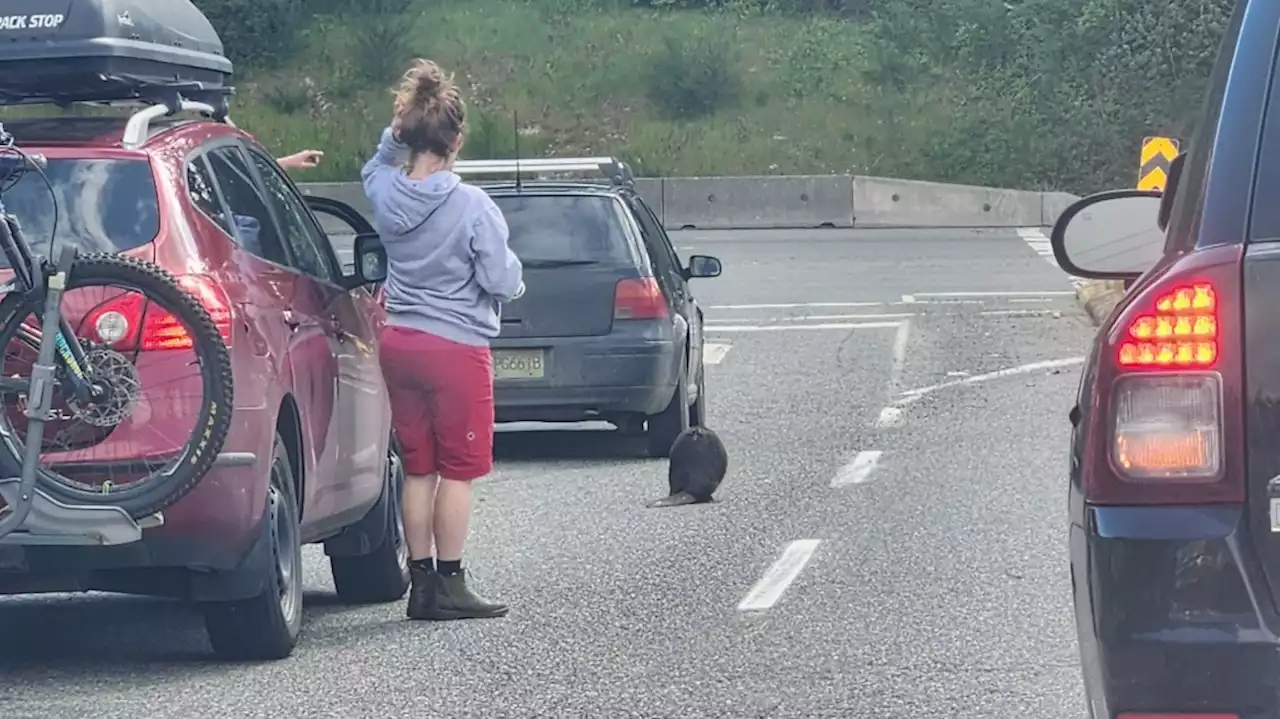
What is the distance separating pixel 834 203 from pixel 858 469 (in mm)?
24844

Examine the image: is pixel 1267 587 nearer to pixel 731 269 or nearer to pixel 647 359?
pixel 647 359

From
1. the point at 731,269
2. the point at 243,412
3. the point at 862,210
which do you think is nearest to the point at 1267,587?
the point at 243,412

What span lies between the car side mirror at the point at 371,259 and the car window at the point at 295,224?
14cm

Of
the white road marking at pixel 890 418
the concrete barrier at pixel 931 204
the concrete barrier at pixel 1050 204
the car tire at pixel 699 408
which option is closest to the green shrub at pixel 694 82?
the concrete barrier at pixel 931 204

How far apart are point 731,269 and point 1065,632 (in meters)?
20.1

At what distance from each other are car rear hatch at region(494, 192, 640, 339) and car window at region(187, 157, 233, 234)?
17.6ft

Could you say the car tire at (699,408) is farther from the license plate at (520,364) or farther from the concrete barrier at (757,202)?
the concrete barrier at (757,202)

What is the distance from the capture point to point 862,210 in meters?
36.6

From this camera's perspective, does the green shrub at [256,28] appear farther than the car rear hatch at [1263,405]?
Yes

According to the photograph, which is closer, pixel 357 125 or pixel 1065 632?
pixel 1065 632

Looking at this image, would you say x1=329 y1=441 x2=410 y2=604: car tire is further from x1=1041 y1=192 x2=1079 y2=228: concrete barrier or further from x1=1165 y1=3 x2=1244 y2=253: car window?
x1=1041 y1=192 x2=1079 y2=228: concrete barrier

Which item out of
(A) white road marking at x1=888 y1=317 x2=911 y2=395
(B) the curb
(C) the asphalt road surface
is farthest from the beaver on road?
(B) the curb

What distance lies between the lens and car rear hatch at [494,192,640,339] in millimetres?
12656

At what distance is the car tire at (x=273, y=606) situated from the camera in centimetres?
700
